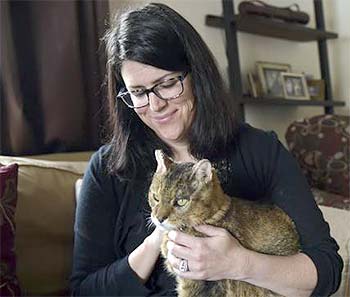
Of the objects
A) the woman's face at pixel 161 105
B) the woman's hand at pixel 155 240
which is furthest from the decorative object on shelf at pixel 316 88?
the woman's hand at pixel 155 240

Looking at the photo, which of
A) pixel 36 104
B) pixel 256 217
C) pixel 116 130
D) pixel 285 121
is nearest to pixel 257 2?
pixel 285 121

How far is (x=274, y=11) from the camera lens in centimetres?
231

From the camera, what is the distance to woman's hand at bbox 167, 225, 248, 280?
32.4 inches

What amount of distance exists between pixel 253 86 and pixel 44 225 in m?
1.29

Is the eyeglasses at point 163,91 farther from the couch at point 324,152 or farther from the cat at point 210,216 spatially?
the couch at point 324,152

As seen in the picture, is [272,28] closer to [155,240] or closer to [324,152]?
[324,152]

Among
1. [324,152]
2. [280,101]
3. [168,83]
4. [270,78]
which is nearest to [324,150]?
[324,152]

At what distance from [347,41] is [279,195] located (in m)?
2.10

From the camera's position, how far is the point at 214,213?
2.72 ft

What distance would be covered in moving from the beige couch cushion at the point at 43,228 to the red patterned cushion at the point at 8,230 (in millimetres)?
85

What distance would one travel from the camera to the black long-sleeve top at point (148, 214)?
92 cm

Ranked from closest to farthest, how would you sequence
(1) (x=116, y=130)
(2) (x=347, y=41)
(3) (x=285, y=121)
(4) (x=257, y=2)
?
(1) (x=116, y=130), (4) (x=257, y=2), (3) (x=285, y=121), (2) (x=347, y=41)

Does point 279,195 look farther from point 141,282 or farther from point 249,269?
point 141,282

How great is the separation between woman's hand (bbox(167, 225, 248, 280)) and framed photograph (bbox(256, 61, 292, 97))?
5.07 feet
